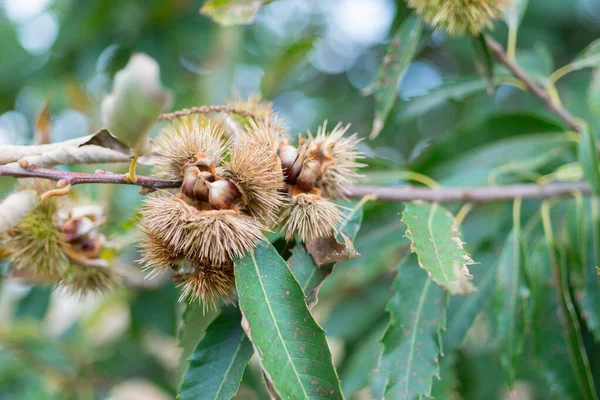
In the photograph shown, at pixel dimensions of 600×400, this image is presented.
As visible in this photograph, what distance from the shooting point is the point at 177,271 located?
43.7 inches

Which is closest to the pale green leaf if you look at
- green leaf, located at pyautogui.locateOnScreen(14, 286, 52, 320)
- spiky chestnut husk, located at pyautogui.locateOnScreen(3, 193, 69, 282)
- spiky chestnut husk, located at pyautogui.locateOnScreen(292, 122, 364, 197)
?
spiky chestnut husk, located at pyautogui.locateOnScreen(3, 193, 69, 282)

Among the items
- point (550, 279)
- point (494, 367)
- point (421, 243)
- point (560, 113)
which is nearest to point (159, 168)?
point (421, 243)

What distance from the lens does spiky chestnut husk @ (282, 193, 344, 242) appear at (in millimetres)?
1121

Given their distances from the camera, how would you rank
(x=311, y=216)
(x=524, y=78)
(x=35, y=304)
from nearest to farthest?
(x=311, y=216) → (x=524, y=78) → (x=35, y=304)

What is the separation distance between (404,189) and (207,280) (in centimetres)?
71

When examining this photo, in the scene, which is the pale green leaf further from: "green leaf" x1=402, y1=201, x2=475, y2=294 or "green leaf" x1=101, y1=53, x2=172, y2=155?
"green leaf" x1=402, y1=201, x2=475, y2=294

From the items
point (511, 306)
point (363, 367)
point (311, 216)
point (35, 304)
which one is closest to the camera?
point (311, 216)

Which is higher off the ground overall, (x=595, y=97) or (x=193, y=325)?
(x=595, y=97)

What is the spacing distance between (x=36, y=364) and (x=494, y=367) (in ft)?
8.36

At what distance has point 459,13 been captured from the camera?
1.50 metres

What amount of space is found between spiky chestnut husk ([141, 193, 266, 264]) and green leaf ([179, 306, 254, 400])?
0.73ft

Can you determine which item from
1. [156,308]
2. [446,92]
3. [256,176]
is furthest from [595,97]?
[156,308]

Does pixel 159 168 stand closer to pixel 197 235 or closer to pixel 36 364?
pixel 197 235

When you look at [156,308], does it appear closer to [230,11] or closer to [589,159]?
[230,11]
